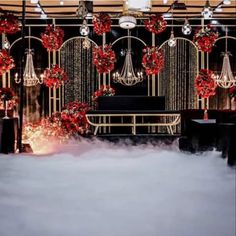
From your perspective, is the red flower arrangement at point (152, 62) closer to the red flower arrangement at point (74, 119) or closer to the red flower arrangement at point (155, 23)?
the red flower arrangement at point (155, 23)

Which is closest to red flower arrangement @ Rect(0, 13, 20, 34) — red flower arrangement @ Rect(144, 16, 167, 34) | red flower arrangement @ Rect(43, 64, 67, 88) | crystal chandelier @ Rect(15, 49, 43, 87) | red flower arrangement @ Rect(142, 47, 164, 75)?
red flower arrangement @ Rect(43, 64, 67, 88)

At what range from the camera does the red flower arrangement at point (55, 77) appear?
1000 centimetres

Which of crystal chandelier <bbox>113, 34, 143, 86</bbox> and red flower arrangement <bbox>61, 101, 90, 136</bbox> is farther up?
crystal chandelier <bbox>113, 34, 143, 86</bbox>

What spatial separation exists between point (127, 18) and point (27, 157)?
16.8 feet

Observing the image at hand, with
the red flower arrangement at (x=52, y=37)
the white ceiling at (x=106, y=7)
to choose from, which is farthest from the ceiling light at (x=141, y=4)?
the red flower arrangement at (x=52, y=37)

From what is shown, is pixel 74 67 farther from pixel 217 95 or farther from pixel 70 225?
pixel 70 225

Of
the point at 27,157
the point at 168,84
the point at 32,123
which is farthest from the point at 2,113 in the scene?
the point at 27,157

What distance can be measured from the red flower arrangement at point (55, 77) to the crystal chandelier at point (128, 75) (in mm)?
1511

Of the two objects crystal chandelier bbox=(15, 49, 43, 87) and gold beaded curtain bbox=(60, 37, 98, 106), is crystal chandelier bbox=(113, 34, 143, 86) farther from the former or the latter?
crystal chandelier bbox=(15, 49, 43, 87)

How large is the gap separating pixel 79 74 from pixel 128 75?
121cm

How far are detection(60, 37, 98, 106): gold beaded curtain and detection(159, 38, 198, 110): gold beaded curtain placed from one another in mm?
1737

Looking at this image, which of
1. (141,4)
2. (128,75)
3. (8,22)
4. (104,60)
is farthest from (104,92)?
(141,4)

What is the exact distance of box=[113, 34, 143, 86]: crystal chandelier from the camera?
11.0 m

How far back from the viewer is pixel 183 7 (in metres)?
8.65
